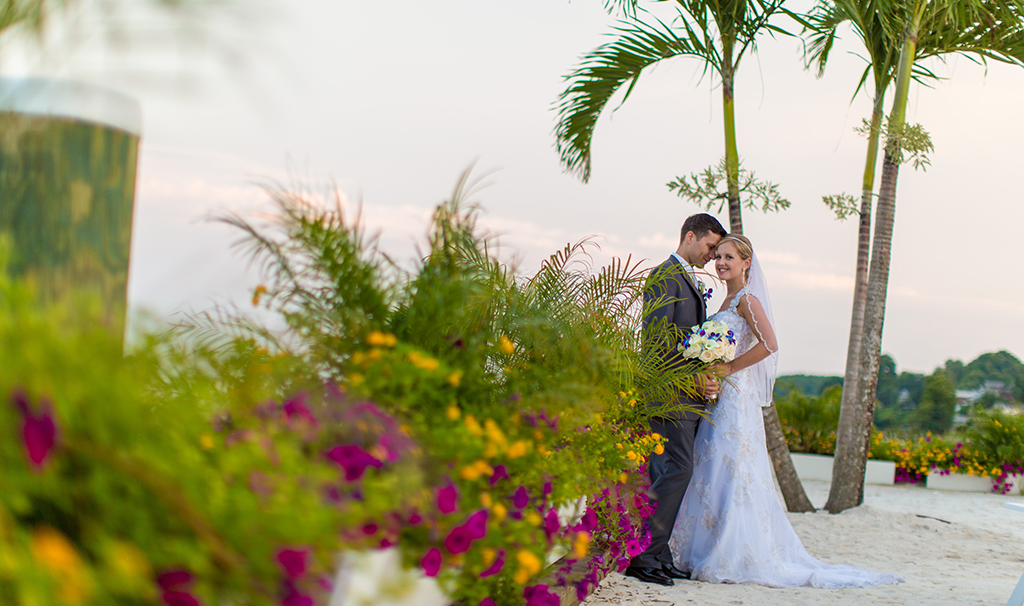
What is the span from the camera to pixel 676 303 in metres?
3.78

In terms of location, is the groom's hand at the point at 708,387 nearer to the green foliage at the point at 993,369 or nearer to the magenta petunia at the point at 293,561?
the magenta petunia at the point at 293,561

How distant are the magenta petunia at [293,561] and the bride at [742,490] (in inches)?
126

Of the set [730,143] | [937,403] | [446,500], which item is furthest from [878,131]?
[937,403]

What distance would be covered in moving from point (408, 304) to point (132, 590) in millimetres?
Answer: 1273

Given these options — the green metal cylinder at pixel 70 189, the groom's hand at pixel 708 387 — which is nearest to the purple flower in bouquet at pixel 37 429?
the green metal cylinder at pixel 70 189

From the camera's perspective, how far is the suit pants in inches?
137

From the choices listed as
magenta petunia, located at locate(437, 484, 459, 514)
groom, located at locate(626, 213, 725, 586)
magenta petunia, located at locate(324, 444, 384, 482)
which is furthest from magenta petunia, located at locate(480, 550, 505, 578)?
groom, located at locate(626, 213, 725, 586)

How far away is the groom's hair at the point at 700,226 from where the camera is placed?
13.0 ft

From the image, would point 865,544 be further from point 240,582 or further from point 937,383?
point 937,383

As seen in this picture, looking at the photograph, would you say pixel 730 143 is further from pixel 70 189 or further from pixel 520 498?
pixel 70 189

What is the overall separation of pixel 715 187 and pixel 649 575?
348 cm

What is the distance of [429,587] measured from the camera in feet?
5.22

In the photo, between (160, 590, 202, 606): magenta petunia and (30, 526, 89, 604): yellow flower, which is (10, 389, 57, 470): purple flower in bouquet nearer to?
(30, 526, 89, 604): yellow flower

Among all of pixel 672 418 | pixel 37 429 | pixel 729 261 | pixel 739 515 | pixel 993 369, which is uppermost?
pixel 993 369
